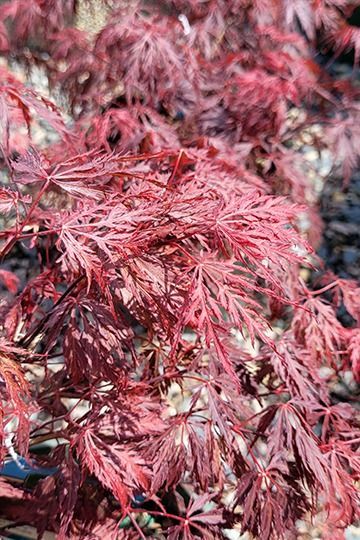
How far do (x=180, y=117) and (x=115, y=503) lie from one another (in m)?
1.31

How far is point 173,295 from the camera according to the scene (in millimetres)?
1059

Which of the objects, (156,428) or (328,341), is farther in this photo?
(328,341)

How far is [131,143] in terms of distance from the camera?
170 centimetres

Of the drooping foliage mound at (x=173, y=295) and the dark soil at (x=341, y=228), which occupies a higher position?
the drooping foliage mound at (x=173, y=295)

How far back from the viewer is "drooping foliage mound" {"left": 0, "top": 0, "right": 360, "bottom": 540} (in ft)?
3.37

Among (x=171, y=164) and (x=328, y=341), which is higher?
(x=171, y=164)

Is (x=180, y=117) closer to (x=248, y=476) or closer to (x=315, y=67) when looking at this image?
(x=315, y=67)

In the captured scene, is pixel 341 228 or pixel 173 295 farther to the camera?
pixel 341 228

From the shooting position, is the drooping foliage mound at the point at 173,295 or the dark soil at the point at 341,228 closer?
the drooping foliage mound at the point at 173,295

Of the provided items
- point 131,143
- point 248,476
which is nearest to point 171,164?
point 131,143

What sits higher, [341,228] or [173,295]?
[173,295]

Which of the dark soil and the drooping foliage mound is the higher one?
the drooping foliage mound

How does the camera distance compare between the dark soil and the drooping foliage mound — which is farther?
the dark soil

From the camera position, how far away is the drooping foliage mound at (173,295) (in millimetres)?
1028
